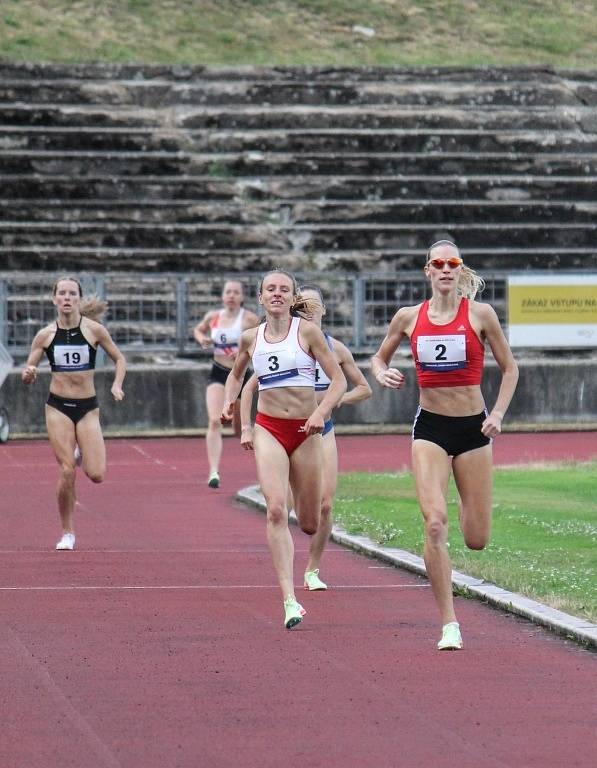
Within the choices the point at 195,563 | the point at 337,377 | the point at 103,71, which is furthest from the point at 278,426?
the point at 103,71

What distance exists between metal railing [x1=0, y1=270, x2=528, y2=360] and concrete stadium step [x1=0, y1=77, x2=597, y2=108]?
27.9ft

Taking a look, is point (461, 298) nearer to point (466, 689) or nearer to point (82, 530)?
point (466, 689)

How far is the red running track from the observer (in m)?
7.83

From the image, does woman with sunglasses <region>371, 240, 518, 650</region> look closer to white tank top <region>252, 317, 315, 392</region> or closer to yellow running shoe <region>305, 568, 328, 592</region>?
white tank top <region>252, 317, 315, 392</region>

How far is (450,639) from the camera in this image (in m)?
10.4

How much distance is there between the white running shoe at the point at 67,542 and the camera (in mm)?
15701

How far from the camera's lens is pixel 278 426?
12.1 m

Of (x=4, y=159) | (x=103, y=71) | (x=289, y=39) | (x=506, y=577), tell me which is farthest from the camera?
(x=289, y=39)

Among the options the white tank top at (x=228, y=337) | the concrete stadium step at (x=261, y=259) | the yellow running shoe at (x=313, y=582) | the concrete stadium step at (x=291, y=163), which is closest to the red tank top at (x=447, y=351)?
the yellow running shoe at (x=313, y=582)

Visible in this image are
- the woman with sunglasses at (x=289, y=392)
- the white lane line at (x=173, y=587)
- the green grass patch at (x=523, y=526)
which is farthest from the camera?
the white lane line at (x=173, y=587)

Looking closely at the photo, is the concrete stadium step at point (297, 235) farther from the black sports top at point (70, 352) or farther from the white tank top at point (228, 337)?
the black sports top at point (70, 352)

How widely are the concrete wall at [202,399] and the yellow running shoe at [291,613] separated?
19.3 metres

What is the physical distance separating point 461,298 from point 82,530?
7044 millimetres

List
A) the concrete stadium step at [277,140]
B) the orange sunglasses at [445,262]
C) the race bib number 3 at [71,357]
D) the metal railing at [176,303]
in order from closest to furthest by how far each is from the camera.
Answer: the orange sunglasses at [445,262], the race bib number 3 at [71,357], the metal railing at [176,303], the concrete stadium step at [277,140]
